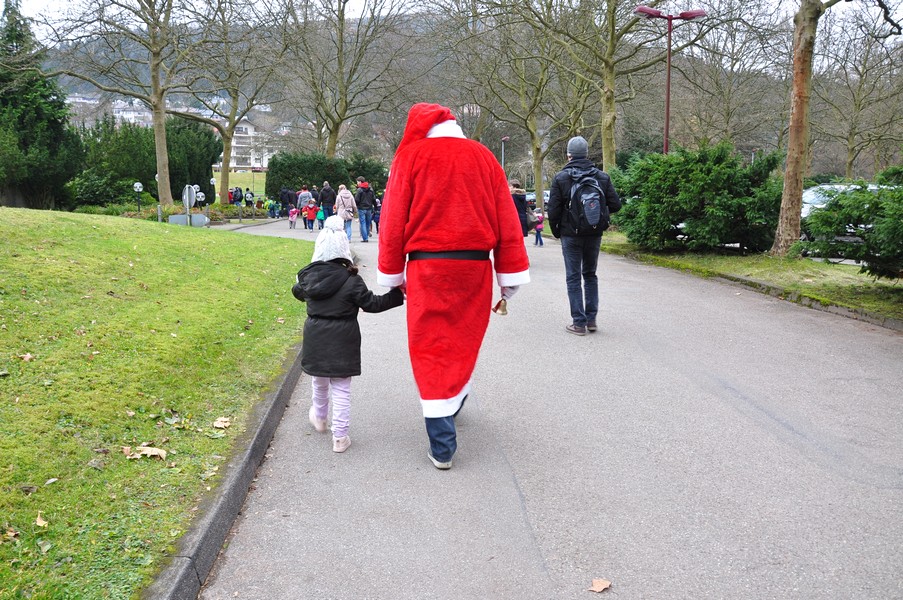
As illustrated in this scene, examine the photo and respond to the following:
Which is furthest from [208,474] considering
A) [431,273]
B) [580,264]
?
[580,264]

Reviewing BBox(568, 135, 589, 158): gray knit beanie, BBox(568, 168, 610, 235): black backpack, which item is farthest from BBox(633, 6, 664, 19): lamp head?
BBox(568, 168, 610, 235): black backpack

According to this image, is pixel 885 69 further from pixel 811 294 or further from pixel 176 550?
pixel 176 550

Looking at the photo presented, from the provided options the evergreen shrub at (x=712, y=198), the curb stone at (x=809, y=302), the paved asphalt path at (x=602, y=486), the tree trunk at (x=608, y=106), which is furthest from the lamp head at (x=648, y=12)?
the paved asphalt path at (x=602, y=486)

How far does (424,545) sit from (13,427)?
97.8 inches

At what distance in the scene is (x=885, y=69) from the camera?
108ft

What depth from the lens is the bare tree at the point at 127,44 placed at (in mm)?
23312

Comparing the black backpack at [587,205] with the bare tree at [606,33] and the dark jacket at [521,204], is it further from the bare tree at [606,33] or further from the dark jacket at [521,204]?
the bare tree at [606,33]

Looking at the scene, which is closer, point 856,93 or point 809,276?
point 809,276

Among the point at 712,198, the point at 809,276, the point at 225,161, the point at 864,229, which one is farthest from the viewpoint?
the point at 225,161

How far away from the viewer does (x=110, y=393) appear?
5355 millimetres

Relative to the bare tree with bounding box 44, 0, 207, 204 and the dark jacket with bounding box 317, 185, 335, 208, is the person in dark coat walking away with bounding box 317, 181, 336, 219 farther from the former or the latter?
the bare tree with bounding box 44, 0, 207, 204

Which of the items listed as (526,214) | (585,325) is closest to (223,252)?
(526,214)

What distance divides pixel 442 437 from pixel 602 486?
972 mm

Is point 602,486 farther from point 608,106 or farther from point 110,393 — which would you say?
point 608,106
